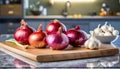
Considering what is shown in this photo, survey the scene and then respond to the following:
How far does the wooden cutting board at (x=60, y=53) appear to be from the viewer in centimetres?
117

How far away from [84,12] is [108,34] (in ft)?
11.0

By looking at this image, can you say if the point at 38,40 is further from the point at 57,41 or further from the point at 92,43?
the point at 92,43

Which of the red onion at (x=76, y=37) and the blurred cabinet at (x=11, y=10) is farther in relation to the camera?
the blurred cabinet at (x=11, y=10)

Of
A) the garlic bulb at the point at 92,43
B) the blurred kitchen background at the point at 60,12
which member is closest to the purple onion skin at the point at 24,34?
the garlic bulb at the point at 92,43

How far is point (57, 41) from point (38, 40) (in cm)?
11

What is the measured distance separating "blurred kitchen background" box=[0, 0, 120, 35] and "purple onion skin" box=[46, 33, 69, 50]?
3.07m

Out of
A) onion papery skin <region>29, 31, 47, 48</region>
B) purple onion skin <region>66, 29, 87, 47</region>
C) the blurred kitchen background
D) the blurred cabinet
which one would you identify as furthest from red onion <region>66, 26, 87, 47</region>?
the blurred cabinet

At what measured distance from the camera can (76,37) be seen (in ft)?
4.55

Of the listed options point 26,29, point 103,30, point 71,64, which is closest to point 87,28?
point 103,30

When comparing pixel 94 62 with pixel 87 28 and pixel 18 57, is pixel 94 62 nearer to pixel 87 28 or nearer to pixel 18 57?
pixel 18 57

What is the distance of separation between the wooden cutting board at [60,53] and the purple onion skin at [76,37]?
1.5 inches

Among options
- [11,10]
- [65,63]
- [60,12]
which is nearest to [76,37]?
[65,63]

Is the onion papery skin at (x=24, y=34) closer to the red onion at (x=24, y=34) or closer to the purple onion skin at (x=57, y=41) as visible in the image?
the red onion at (x=24, y=34)

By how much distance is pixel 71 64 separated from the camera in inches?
44.8
